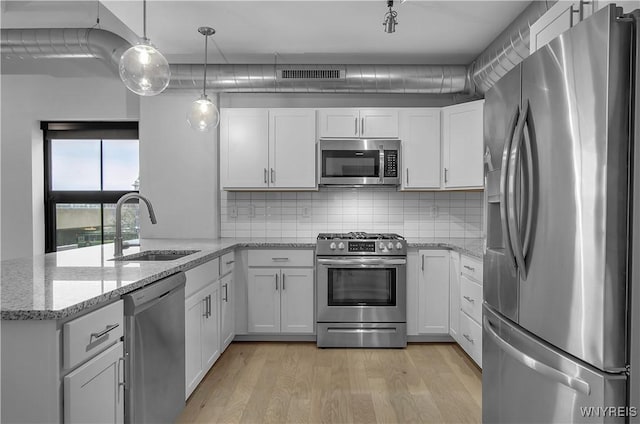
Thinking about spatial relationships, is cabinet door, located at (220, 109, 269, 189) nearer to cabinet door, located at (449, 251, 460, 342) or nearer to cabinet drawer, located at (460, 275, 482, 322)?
cabinet door, located at (449, 251, 460, 342)

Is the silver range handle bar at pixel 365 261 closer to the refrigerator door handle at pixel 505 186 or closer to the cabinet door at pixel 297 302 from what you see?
the cabinet door at pixel 297 302

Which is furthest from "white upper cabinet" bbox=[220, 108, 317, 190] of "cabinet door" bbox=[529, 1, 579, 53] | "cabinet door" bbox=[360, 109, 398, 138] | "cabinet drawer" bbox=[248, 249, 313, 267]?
"cabinet door" bbox=[529, 1, 579, 53]

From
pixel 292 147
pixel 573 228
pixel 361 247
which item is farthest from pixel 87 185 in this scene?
pixel 573 228

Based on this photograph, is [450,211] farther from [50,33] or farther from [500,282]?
[50,33]

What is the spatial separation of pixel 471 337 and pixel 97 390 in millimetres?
2715

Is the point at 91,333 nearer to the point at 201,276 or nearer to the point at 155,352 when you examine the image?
the point at 155,352

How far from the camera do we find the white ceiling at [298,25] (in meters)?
3.02

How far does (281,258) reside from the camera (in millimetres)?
3863

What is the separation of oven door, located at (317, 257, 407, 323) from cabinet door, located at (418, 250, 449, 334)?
20 cm

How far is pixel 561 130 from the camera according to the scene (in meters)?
1.30

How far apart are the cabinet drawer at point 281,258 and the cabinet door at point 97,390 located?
86.2 inches

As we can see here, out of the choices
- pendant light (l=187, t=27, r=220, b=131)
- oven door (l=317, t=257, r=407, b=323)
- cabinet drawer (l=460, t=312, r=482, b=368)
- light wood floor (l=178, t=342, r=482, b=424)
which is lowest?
light wood floor (l=178, t=342, r=482, b=424)

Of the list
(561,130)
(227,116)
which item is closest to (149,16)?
(227,116)

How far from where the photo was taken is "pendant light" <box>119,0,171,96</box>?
218 cm
